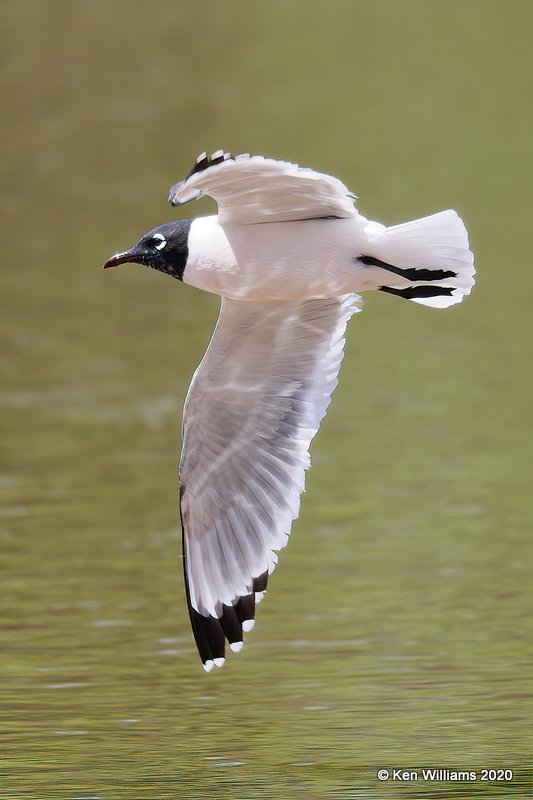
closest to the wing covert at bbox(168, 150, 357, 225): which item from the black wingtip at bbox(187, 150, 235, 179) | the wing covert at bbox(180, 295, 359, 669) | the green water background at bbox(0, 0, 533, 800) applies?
the black wingtip at bbox(187, 150, 235, 179)

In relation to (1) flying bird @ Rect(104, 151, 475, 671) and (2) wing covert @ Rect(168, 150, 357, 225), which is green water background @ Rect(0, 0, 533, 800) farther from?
(2) wing covert @ Rect(168, 150, 357, 225)

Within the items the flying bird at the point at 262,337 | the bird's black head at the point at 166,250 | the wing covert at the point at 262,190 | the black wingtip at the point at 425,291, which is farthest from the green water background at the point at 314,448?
the wing covert at the point at 262,190

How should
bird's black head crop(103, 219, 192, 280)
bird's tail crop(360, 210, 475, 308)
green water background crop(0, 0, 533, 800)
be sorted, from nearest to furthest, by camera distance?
bird's tail crop(360, 210, 475, 308) → bird's black head crop(103, 219, 192, 280) → green water background crop(0, 0, 533, 800)

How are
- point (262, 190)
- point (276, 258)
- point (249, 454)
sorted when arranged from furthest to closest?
point (249, 454)
point (276, 258)
point (262, 190)

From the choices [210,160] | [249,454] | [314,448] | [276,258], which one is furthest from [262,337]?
[314,448]

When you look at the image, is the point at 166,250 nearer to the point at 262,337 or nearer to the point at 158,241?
the point at 158,241

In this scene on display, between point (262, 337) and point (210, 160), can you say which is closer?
point (210, 160)

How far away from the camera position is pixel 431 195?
2127 centimetres

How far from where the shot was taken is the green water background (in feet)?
25.2

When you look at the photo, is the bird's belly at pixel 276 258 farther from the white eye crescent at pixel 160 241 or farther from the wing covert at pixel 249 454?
the wing covert at pixel 249 454

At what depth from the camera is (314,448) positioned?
1280 cm

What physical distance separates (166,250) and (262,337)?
690mm

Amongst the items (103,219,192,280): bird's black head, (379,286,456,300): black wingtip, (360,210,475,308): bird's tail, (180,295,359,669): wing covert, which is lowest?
(180,295,359,669): wing covert

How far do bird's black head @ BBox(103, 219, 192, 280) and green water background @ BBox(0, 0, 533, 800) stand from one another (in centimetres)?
179
